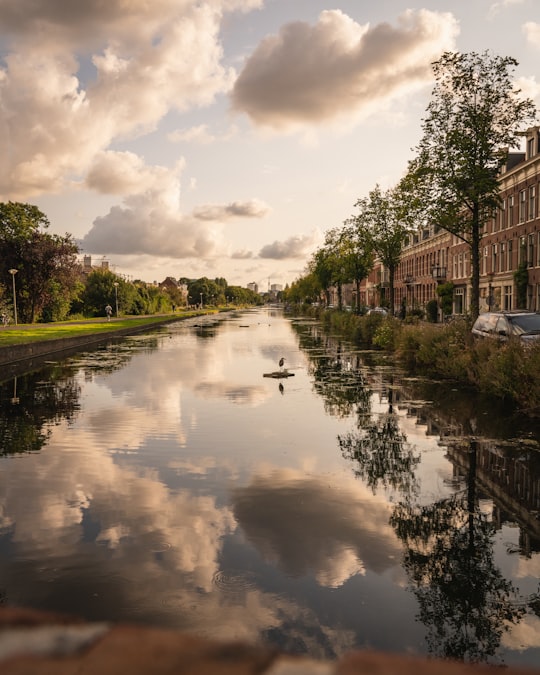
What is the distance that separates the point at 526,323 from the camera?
1888 centimetres

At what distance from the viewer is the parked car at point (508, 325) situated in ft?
59.4

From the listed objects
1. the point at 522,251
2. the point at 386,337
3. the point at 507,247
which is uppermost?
the point at 507,247

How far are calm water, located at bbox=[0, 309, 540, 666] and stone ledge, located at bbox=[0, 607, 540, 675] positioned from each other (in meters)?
0.17

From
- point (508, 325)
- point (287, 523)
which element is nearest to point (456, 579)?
point (287, 523)

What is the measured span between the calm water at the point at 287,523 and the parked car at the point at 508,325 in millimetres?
4823

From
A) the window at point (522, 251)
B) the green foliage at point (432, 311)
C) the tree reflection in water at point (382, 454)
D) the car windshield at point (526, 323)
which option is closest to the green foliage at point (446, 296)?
the green foliage at point (432, 311)

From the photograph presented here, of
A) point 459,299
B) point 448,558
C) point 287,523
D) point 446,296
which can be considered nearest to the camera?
point 448,558

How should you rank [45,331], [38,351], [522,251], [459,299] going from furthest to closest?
[459,299], [45,331], [522,251], [38,351]

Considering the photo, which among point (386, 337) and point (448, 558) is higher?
point (386, 337)

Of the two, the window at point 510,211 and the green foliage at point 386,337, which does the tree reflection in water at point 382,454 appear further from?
the window at point 510,211

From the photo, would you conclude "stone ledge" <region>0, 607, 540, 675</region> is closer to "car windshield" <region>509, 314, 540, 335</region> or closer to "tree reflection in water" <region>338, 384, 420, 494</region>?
"tree reflection in water" <region>338, 384, 420, 494</region>

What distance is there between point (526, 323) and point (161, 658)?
1767cm

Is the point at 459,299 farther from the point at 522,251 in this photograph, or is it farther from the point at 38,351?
the point at 38,351

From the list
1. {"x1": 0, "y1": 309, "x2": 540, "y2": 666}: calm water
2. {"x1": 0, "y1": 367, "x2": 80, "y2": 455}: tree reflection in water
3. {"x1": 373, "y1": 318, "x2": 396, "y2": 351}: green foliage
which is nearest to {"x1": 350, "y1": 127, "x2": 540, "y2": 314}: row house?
{"x1": 373, "y1": 318, "x2": 396, "y2": 351}: green foliage
